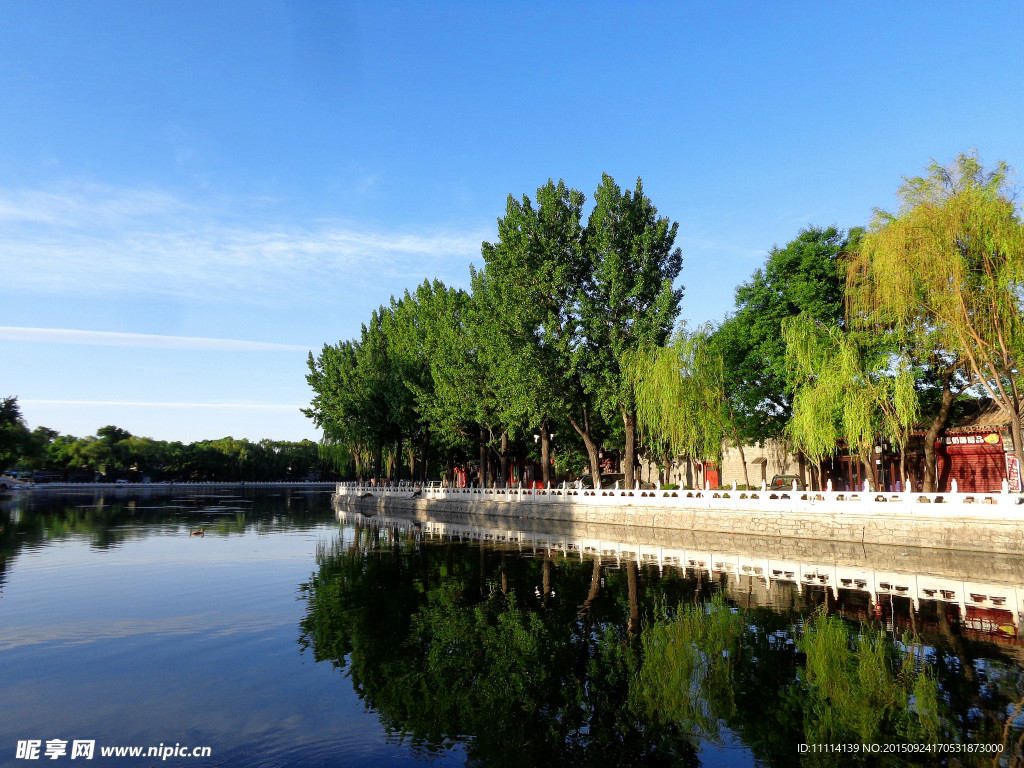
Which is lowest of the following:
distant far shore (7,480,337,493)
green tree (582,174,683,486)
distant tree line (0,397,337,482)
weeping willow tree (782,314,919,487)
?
distant far shore (7,480,337,493)

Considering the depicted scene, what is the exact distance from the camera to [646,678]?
364 inches

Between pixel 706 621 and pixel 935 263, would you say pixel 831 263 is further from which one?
pixel 706 621

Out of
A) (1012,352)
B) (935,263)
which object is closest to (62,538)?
(935,263)

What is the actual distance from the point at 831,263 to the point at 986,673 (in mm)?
23722

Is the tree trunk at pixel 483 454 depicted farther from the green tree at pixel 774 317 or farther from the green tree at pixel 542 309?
the green tree at pixel 774 317

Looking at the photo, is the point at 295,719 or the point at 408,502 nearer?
the point at 295,719

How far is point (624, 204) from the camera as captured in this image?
32219 mm

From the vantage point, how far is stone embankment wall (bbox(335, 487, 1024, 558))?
19.0 m

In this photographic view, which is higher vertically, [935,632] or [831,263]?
[831,263]

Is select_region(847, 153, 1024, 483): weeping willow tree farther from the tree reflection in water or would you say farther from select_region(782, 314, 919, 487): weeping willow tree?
the tree reflection in water

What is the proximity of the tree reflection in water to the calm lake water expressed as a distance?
43mm

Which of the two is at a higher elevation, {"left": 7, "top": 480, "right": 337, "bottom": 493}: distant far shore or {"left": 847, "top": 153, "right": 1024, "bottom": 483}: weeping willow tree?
{"left": 847, "top": 153, "right": 1024, "bottom": 483}: weeping willow tree

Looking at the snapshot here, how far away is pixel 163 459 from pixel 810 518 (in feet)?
393

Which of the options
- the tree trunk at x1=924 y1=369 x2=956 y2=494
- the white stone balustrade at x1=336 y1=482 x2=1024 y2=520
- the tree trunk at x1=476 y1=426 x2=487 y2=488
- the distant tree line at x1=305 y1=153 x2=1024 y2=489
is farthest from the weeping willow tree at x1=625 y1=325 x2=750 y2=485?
the tree trunk at x1=476 y1=426 x2=487 y2=488
